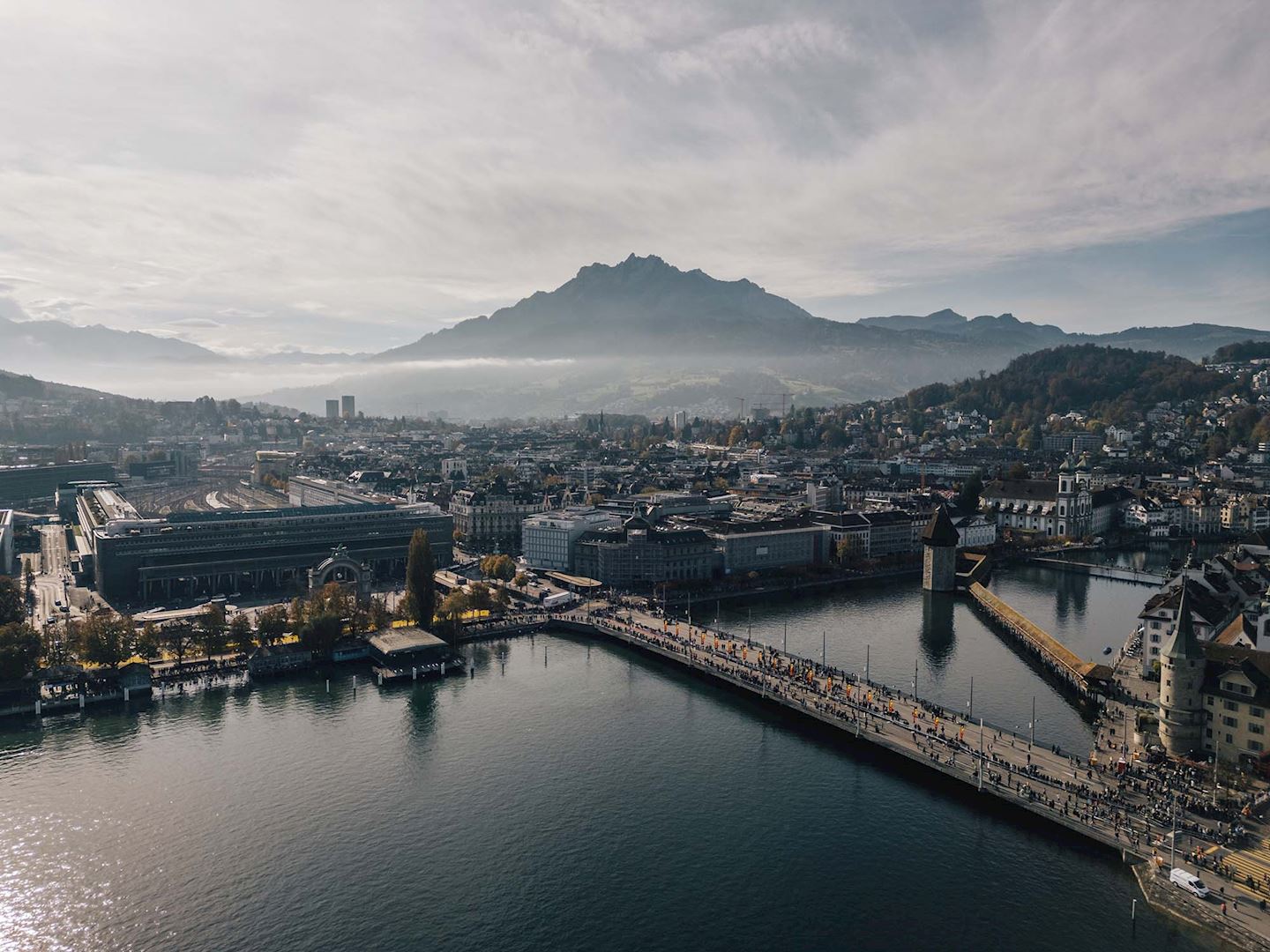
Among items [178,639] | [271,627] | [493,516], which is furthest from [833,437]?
[178,639]

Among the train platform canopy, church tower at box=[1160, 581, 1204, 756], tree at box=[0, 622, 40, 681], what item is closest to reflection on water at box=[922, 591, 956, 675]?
church tower at box=[1160, 581, 1204, 756]

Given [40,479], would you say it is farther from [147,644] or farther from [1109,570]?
[1109,570]

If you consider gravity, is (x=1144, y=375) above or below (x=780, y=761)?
above

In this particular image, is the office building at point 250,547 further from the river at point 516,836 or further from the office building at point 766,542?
the river at point 516,836

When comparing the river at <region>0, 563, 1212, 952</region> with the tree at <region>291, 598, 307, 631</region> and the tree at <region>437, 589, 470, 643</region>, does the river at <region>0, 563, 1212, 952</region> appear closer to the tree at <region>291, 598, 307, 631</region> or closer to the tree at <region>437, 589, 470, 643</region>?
the tree at <region>291, 598, 307, 631</region>

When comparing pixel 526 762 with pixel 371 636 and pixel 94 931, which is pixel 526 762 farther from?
pixel 371 636

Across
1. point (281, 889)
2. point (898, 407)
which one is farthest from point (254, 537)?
point (898, 407)

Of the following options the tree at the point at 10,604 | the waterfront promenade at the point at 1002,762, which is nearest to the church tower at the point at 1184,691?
the waterfront promenade at the point at 1002,762
